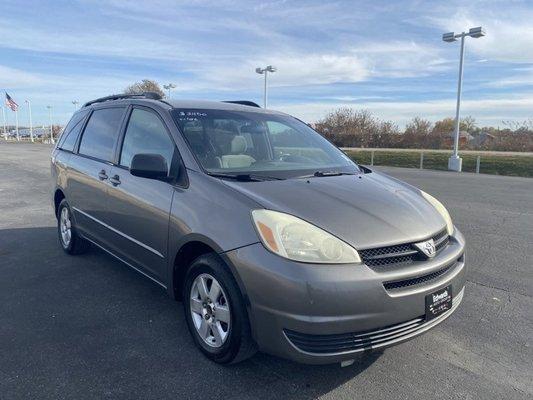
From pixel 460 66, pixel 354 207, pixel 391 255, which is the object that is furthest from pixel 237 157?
pixel 460 66

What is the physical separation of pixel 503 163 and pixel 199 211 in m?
22.9

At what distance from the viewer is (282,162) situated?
12.7 ft

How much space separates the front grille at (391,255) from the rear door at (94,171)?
2.69 meters

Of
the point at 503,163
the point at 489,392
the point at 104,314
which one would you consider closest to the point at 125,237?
the point at 104,314

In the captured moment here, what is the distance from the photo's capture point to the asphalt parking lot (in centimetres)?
278

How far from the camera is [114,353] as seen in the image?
3.19m

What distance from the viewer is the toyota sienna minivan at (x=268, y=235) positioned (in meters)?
2.52

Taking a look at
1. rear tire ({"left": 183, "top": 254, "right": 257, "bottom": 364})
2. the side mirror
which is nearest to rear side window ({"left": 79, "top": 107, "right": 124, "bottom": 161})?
the side mirror

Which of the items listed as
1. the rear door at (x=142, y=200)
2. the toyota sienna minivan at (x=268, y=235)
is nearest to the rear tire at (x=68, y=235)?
the toyota sienna minivan at (x=268, y=235)

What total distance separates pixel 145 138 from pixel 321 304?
90.6 inches

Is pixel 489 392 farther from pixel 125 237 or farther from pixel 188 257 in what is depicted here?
pixel 125 237

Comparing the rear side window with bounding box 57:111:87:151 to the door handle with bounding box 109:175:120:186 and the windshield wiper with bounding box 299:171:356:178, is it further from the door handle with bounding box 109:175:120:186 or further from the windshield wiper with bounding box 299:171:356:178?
the windshield wiper with bounding box 299:171:356:178

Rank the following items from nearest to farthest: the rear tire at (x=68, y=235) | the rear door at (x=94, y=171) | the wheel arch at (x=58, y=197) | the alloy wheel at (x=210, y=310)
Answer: the alloy wheel at (x=210, y=310)
the rear door at (x=94, y=171)
the rear tire at (x=68, y=235)
the wheel arch at (x=58, y=197)

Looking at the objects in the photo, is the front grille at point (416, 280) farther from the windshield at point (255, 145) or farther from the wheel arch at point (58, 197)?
the wheel arch at point (58, 197)
